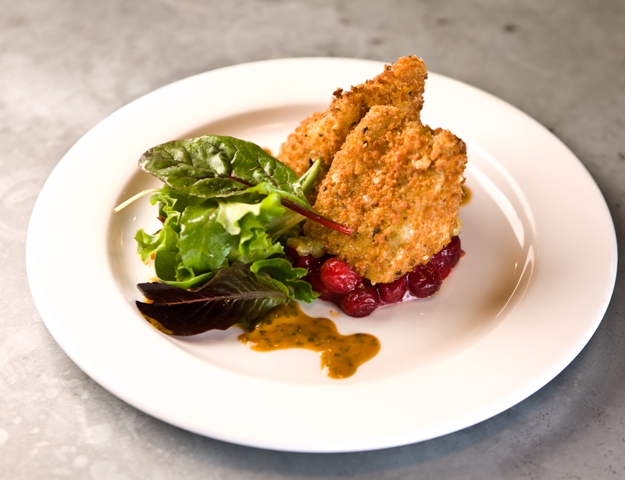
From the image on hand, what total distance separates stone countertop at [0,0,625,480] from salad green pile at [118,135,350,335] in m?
0.55

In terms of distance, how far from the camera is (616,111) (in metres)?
5.34

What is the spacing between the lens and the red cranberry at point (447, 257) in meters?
3.83

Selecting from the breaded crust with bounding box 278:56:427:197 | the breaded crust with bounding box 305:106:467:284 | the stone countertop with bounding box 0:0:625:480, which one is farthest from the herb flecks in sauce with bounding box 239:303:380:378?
the breaded crust with bounding box 278:56:427:197

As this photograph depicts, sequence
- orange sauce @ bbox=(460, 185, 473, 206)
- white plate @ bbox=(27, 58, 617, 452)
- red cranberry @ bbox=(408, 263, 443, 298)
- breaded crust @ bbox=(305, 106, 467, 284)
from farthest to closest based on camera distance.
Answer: orange sauce @ bbox=(460, 185, 473, 206), red cranberry @ bbox=(408, 263, 443, 298), breaded crust @ bbox=(305, 106, 467, 284), white plate @ bbox=(27, 58, 617, 452)

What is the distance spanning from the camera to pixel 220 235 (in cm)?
339

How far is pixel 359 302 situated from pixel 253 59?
2767mm

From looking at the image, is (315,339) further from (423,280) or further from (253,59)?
(253,59)

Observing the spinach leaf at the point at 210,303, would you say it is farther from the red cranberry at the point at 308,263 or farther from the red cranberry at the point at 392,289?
the red cranberry at the point at 392,289

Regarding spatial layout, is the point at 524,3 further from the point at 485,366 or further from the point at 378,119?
the point at 485,366

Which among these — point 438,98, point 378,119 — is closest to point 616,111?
point 438,98

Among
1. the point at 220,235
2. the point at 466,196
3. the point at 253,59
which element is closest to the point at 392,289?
the point at 220,235

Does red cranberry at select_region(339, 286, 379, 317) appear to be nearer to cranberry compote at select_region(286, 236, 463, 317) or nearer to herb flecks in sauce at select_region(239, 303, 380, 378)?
cranberry compote at select_region(286, 236, 463, 317)

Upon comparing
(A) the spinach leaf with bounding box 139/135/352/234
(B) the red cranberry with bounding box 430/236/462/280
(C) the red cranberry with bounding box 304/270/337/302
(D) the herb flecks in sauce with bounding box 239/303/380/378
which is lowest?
(D) the herb flecks in sauce with bounding box 239/303/380/378

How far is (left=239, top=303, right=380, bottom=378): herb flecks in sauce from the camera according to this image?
339cm
